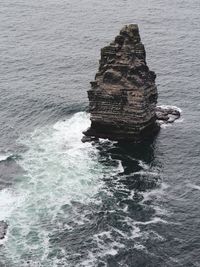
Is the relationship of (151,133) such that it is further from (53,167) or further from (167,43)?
(167,43)

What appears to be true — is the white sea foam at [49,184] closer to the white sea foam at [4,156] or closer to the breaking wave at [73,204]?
the breaking wave at [73,204]

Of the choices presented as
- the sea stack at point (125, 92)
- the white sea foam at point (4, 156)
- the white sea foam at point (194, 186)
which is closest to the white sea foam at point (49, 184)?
the white sea foam at point (4, 156)

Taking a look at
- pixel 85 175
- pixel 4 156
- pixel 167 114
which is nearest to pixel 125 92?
pixel 167 114

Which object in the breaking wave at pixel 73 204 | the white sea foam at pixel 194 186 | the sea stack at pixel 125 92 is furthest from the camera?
the sea stack at pixel 125 92

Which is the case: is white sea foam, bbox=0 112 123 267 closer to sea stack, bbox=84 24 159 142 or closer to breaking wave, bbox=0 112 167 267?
breaking wave, bbox=0 112 167 267

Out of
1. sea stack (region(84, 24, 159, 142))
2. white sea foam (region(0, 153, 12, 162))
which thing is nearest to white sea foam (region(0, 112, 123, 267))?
white sea foam (region(0, 153, 12, 162))

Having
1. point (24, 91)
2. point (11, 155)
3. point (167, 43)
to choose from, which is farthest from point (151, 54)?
point (11, 155)

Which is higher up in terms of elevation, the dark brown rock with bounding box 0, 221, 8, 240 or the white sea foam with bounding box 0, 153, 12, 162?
the white sea foam with bounding box 0, 153, 12, 162
